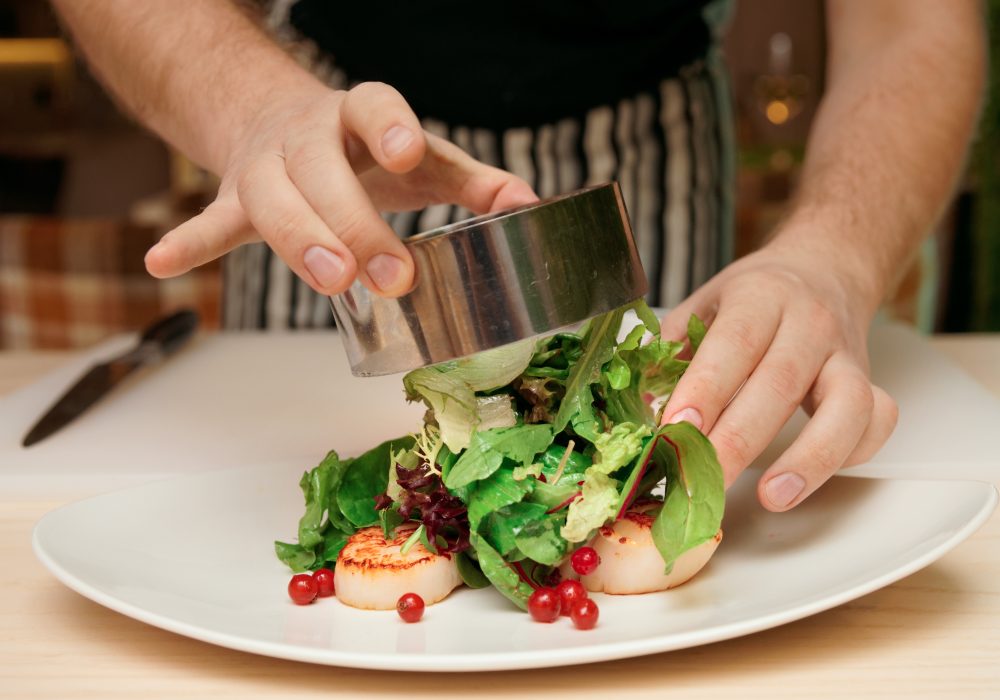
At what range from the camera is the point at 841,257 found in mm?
1270

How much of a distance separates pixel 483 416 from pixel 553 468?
0.07m

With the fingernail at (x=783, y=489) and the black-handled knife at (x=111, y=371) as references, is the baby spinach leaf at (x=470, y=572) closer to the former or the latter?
the fingernail at (x=783, y=489)

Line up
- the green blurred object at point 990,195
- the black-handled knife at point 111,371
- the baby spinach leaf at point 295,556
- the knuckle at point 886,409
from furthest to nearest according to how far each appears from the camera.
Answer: the green blurred object at point 990,195
the black-handled knife at point 111,371
the knuckle at point 886,409
the baby spinach leaf at point 295,556

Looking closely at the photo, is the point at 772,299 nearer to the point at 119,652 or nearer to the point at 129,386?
the point at 119,652

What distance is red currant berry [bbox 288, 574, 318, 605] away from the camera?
2.82 feet

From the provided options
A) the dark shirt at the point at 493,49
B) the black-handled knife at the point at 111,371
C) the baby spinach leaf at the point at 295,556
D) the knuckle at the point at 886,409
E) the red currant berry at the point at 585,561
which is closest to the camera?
the red currant berry at the point at 585,561

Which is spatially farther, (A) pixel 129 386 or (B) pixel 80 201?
(B) pixel 80 201

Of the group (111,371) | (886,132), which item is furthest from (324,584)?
(886,132)

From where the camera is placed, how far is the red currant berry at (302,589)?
0.86 m

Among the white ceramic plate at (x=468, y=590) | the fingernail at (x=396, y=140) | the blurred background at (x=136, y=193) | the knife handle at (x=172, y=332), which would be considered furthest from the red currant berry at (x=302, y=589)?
the knife handle at (x=172, y=332)

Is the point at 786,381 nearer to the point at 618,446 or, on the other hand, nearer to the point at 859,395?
the point at 859,395

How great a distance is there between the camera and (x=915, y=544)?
82 centimetres

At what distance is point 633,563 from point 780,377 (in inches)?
9.6

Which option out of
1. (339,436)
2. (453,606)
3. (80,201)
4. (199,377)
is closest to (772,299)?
(453,606)
